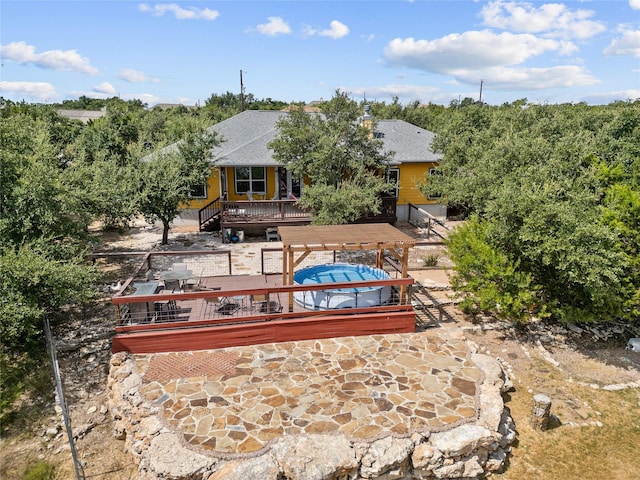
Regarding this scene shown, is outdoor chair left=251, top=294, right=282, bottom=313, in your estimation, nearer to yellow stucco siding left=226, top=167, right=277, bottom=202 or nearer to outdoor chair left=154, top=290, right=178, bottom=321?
outdoor chair left=154, top=290, right=178, bottom=321

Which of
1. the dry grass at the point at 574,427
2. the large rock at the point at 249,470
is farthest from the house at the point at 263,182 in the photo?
the large rock at the point at 249,470

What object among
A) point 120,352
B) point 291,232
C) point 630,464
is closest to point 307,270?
point 291,232

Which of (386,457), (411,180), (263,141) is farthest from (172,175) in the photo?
(386,457)

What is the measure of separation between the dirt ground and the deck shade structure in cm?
282

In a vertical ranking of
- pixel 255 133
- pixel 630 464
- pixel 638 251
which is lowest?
pixel 630 464

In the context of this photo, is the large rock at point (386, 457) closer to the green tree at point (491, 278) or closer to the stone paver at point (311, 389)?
the stone paver at point (311, 389)

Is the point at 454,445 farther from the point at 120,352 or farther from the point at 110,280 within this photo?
the point at 110,280

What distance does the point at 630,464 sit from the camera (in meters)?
7.75

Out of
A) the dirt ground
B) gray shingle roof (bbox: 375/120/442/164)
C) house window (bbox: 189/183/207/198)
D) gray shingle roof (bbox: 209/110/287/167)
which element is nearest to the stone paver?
the dirt ground

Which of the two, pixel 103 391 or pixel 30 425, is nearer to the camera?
pixel 30 425

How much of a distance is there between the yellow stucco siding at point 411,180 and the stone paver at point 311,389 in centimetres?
1321

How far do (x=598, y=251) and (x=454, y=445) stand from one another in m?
5.72

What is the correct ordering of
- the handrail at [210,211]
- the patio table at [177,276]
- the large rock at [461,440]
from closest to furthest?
the large rock at [461,440] < the patio table at [177,276] < the handrail at [210,211]

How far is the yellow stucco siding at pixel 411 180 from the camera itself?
22.6 m
